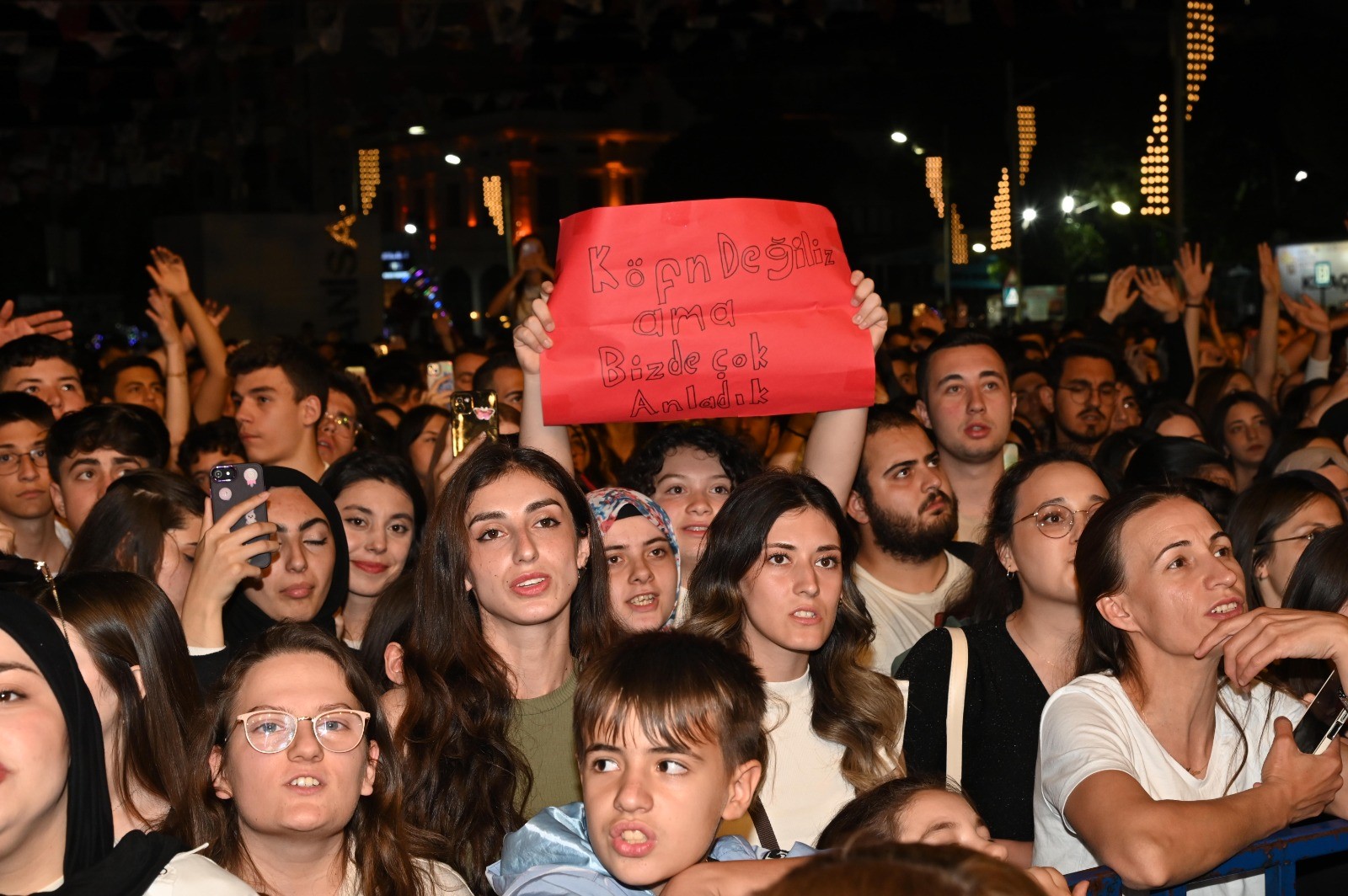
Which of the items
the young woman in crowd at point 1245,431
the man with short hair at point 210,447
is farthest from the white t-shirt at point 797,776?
the young woman in crowd at point 1245,431

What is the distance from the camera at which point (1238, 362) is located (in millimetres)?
15211

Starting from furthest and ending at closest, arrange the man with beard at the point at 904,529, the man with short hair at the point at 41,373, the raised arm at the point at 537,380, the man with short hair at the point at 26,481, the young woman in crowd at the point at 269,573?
the man with short hair at the point at 41,373, the man with short hair at the point at 26,481, the man with beard at the point at 904,529, the raised arm at the point at 537,380, the young woman in crowd at the point at 269,573

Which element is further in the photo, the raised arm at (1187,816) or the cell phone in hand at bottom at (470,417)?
the cell phone in hand at bottom at (470,417)

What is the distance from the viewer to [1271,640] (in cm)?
363

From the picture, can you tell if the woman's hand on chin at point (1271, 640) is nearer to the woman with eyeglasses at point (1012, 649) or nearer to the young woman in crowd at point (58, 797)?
the woman with eyeglasses at point (1012, 649)

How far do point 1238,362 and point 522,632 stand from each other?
12.7 m

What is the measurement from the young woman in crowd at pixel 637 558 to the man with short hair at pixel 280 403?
2503 mm

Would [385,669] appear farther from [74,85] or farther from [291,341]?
[74,85]

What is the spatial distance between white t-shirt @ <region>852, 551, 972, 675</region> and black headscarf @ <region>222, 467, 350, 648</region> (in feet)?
6.01

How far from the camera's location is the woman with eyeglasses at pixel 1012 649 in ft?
14.1

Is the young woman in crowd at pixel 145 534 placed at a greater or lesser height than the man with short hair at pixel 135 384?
lesser

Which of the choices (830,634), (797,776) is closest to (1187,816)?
(797,776)

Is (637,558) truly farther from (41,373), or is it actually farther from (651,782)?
(41,373)

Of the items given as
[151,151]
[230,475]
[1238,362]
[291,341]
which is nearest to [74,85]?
[151,151]
